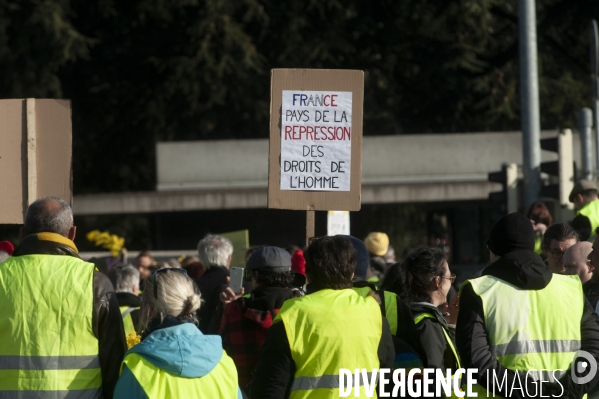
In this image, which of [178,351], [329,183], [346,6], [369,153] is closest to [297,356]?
[178,351]

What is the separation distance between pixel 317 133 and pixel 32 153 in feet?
5.36

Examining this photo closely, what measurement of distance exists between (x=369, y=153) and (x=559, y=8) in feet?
24.1

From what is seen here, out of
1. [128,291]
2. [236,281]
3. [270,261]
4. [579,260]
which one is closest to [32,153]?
[236,281]

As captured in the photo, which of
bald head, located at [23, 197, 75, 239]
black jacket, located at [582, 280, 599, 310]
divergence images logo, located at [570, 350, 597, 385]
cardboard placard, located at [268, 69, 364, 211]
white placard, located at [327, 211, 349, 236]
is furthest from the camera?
white placard, located at [327, 211, 349, 236]

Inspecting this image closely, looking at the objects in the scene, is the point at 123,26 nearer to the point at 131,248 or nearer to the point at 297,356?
the point at 131,248

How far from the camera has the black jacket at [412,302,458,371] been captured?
14.0ft

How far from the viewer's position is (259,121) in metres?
20.5

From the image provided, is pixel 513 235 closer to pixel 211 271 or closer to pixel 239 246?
pixel 211 271

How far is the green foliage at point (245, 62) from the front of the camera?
18.9 metres

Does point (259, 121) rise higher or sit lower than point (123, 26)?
lower

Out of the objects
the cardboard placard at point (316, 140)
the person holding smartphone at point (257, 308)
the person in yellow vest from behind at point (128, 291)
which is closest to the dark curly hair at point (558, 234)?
the cardboard placard at point (316, 140)

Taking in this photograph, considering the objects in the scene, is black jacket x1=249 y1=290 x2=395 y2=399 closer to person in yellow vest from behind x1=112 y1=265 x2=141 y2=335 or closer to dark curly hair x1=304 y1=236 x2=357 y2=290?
dark curly hair x1=304 y1=236 x2=357 y2=290

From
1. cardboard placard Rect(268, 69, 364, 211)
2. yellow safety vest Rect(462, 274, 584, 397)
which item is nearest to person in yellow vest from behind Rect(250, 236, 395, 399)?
yellow safety vest Rect(462, 274, 584, 397)

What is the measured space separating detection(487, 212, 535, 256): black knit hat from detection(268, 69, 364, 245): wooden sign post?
183cm
